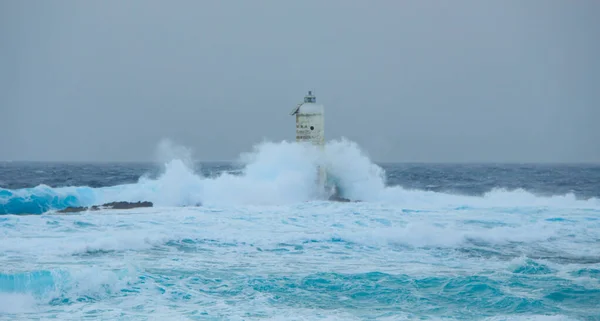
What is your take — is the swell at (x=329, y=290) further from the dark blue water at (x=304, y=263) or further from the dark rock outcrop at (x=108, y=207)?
the dark rock outcrop at (x=108, y=207)

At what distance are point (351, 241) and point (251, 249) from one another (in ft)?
7.70

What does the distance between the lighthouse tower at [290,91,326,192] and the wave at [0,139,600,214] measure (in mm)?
A: 322

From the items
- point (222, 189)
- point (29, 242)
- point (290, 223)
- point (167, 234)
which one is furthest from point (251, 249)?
point (222, 189)

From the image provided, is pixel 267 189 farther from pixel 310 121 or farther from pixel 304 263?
pixel 304 263

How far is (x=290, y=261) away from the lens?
1234cm

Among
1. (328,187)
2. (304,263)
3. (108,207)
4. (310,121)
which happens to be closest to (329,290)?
(304,263)

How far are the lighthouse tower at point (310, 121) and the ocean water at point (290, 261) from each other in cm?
263

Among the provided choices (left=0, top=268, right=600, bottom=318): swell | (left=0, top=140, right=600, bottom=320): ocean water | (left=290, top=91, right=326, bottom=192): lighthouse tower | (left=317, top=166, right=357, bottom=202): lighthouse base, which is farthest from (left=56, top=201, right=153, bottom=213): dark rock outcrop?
(left=0, top=268, right=600, bottom=318): swell

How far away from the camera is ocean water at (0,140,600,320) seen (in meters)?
9.46

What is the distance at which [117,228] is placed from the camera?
48.3 feet

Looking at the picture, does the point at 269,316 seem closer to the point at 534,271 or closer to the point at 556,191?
the point at 534,271

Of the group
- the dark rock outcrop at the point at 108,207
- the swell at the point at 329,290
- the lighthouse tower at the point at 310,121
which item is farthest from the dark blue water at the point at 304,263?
the lighthouse tower at the point at 310,121

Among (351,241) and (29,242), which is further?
(351,241)

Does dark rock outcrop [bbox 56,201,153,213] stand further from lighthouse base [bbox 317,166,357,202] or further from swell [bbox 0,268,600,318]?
swell [bbox 0,268,600,318]
